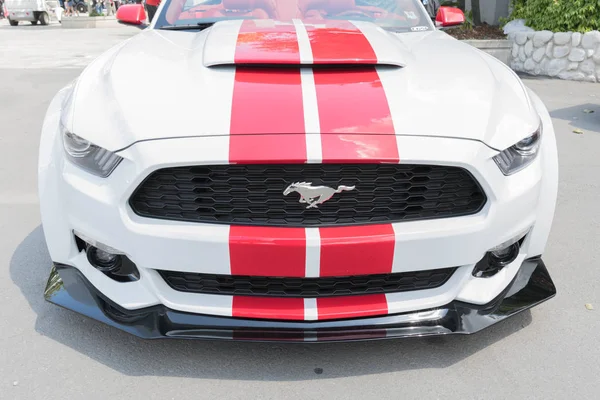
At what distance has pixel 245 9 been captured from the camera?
3002mm

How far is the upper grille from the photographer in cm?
176

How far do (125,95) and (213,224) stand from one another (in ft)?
1.85

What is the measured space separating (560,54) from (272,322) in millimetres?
7594

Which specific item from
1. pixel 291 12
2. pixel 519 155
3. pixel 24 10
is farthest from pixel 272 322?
pixel 24 10

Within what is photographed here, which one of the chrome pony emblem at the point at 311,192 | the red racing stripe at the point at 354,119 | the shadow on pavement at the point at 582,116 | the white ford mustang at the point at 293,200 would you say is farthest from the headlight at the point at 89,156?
the shadow on pavement at the point at 582,116

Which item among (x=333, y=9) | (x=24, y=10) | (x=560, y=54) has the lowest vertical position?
(x=24, y=10)

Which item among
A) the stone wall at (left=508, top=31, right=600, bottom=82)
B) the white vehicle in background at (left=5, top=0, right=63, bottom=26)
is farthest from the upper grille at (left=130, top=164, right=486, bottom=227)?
the white vehicle in background at (left=5, top=0, right=63, bottom=26)

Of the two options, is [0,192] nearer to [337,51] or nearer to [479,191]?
[337,51]

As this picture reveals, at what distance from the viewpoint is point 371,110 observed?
1861 mm

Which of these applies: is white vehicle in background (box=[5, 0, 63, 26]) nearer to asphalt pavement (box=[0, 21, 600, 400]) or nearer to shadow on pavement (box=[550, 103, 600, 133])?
shadow on pavement (box=[550, 103, 600, 133])

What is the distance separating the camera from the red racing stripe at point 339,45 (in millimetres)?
2098

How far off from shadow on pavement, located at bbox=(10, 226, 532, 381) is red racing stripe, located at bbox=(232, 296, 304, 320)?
0.26 m

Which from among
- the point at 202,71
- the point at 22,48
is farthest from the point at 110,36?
the point at 202,71

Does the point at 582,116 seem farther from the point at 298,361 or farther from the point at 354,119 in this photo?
the point at 298,361
